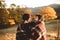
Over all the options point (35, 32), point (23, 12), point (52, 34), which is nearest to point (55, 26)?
point (52, 34)

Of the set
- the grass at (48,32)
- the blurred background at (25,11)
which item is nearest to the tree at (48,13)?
the blurred background at (25,11)

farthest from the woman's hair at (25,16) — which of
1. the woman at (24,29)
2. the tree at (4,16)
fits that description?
the tree at (4,16)

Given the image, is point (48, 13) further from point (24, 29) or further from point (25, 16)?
point (24, 29)

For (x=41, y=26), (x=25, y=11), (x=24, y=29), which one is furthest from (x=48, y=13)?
(x=24, y=29)

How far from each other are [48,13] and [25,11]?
1.75 feet

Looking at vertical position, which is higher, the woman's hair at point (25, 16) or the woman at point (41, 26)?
the woman's hair at point (25, 16)

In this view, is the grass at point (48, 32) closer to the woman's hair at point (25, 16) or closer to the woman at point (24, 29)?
the woman at point (24, 29)

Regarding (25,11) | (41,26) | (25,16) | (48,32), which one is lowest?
(48,32)

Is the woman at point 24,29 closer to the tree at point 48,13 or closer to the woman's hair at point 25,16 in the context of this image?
the woman's hair at point 25,16

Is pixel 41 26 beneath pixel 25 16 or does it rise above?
beneath

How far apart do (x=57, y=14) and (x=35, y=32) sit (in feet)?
2.17

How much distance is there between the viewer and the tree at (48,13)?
462 cm

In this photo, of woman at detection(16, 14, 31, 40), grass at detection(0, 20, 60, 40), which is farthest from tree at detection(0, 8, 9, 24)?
woman at detection(16, 14, 31, 40)

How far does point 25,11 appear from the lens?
15.3 feet
